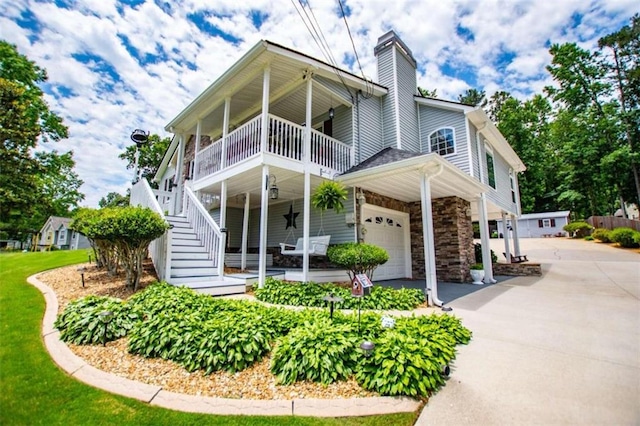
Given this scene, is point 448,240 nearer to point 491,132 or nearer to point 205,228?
point 491,132

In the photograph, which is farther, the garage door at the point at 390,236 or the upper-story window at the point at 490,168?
the upper-story window at the point at 490,168

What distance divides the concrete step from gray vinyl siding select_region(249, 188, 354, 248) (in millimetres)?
3357

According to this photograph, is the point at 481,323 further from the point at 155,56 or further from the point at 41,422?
the point at 155,56

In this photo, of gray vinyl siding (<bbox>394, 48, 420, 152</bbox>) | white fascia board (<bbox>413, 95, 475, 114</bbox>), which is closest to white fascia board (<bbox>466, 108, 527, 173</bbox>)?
white fascia board (<bbox>413, 95, 475, 114</bbox>)

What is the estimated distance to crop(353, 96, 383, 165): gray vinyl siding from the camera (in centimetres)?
906

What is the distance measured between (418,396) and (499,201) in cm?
1216

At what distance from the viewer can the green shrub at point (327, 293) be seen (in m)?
5.59

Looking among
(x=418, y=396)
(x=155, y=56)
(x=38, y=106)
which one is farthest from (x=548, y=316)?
(x=38, y=106)

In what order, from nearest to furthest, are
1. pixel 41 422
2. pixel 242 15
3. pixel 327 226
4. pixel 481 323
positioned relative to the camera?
pixel 41 422 < pixel 481 323 < pixel 242 15 < pixel 327 226

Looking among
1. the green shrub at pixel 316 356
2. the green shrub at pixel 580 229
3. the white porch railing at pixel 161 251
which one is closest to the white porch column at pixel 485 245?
the green shrub at pixel 316 356

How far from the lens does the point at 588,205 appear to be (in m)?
30.8

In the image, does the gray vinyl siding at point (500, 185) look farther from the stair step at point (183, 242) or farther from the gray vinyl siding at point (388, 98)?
the stair step at point (183, 242)

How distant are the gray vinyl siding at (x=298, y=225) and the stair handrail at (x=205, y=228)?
→ 10.2 ft

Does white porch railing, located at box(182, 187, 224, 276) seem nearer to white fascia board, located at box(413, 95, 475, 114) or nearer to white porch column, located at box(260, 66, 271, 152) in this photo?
white porch column, located at box(260, 66, 271, 152)
